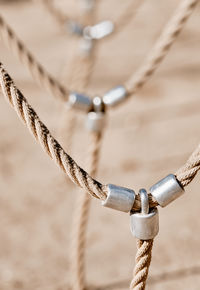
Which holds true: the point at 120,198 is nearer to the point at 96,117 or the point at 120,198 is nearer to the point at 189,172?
the point at 189,172

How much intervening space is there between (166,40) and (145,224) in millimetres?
392

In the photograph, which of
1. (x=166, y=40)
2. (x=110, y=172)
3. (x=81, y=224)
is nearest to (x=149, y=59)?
(x=166, y=40)

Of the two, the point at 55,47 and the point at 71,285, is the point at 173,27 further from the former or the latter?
the point at 55,47

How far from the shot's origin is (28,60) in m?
0.93

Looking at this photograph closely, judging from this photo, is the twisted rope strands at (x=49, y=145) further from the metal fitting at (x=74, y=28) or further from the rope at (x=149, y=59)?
the metal fitting at (x=74, y=28)

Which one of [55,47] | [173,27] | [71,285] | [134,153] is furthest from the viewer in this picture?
[55,47]

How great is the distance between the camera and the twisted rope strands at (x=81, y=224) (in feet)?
3.14

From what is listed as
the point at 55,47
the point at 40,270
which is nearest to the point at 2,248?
the point at 40,270

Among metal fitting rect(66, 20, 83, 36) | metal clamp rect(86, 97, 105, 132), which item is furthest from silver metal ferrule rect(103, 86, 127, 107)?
metal fitting rect(66, 20, 83, 36)

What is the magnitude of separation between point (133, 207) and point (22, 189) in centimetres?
79

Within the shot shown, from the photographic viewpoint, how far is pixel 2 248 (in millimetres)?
1188

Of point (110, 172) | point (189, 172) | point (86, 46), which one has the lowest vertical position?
point (110, 172)

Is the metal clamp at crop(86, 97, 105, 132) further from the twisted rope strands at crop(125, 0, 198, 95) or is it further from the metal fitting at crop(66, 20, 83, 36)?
the metal fitting at crop(66, 20, 83, 36)

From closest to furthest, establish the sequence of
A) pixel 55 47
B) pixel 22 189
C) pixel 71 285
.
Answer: pixel 71 285
pixel 22 189
pixel 55 47
